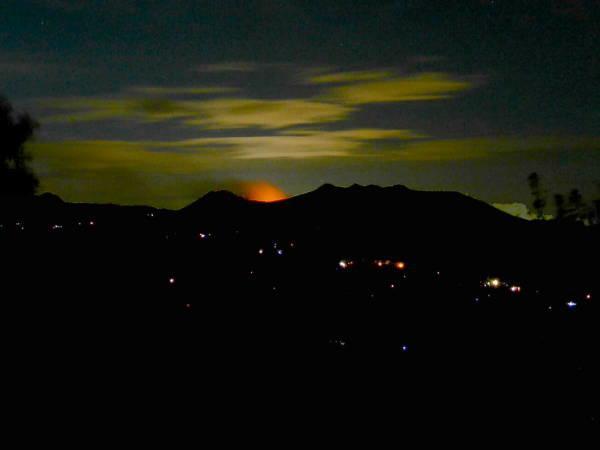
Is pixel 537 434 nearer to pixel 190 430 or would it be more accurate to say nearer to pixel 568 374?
pixel 568 374

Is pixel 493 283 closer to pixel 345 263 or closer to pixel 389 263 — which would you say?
pixel 389 263

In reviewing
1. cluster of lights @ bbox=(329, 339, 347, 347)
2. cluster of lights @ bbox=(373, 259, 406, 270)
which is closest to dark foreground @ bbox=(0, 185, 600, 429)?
cluster of lights @ bbox=(329, 339, 347, 347)

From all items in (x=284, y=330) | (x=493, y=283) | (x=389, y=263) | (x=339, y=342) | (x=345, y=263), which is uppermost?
(x=345, y=263)

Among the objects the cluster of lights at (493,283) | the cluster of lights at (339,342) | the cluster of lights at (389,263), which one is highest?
the cluster of lights at (389,263)

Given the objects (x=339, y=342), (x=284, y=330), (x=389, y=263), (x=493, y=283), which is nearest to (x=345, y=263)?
(x=389, y=263)

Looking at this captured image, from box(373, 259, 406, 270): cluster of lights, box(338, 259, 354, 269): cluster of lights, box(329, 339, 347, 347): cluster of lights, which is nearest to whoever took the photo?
box(329, 339, 347, 347): cluster of lights

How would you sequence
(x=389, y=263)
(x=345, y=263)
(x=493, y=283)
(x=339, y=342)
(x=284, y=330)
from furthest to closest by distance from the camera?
(x=389, y=263)
(x=345, y=263)
(x=493, y=283)
(x=284, y=330)
(x=339, y=342)

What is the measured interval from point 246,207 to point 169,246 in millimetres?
14626

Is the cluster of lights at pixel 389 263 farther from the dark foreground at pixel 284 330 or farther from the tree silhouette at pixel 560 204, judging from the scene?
the tree silhouette at pixel 560 204

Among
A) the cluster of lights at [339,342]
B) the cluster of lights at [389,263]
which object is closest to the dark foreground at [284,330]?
the cluster of lights at [339,342]

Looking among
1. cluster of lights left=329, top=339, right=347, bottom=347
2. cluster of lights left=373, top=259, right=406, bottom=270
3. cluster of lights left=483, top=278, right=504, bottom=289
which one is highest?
cluster of lights left=373, top=259, right=406, bottom=270

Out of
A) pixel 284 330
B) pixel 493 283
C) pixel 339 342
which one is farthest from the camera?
pixel 493 283

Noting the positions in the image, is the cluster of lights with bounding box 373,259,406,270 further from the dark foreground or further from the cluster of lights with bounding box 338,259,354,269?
the cluster of lights with bounding box 338,259,354,269

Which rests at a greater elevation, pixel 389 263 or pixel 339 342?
pixel 389 263
